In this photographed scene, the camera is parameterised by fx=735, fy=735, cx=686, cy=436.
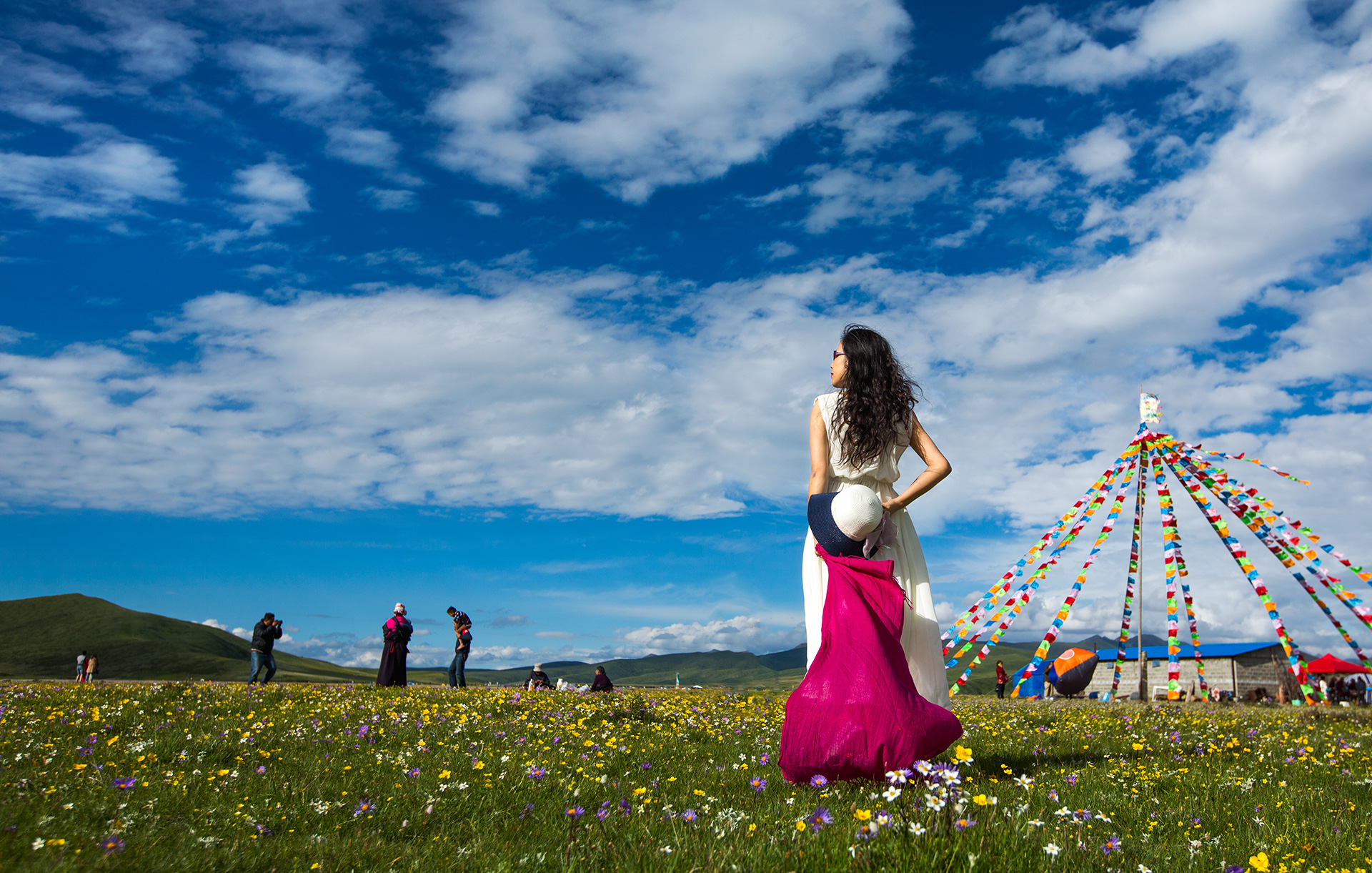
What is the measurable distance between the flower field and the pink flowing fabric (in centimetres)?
21

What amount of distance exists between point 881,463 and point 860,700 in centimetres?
211

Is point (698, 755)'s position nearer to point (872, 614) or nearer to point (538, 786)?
point (538, 786)

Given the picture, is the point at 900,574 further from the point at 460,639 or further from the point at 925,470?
the point at 460,639

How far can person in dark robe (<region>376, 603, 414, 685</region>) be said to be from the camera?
21859mm

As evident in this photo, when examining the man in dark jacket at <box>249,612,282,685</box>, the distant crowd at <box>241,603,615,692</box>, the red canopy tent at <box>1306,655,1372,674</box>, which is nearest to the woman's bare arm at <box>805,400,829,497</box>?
the distant crowd at <box>241,603,615,692</box>

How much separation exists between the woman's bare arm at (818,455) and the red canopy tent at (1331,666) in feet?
182

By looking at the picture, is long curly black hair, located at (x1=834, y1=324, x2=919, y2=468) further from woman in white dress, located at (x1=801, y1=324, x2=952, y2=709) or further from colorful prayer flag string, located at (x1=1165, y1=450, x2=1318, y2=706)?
colorful prayer flag string, located at (x1=1165, y1=450, x2=1318, y2=706)

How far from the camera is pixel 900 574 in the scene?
663 cm

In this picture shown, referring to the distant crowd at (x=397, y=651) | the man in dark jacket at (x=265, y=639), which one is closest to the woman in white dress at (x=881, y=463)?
the distant crowd at (x=397, y=651)

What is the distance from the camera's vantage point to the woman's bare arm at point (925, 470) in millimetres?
6535

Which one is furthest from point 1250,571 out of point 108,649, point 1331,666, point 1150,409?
point 108,649

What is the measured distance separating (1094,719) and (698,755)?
847 centimetres

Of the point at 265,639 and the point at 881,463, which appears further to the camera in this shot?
the point at 265,639

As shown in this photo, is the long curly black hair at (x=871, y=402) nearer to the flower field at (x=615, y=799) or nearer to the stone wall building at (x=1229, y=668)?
the flower field at (x=615, y=799)
